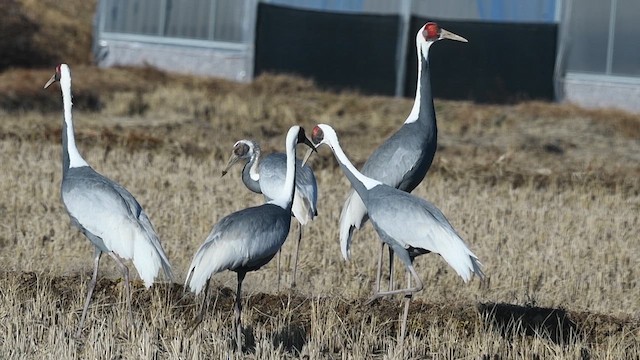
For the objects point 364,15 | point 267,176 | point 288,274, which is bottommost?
point 288,274

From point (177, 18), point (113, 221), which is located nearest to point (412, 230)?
point (113, 221)

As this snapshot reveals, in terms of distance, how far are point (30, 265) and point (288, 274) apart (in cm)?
177

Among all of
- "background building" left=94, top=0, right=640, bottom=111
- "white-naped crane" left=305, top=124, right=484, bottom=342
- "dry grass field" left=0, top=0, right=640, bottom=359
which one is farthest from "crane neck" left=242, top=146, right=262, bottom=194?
"background building" left=94, top=0, right=640, bottom=111

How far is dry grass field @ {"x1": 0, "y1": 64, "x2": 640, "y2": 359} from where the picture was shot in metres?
7.06

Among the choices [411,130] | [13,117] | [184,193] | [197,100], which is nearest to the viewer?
[411,130]

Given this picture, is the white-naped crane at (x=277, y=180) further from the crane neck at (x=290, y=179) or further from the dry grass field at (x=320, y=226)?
the crane neck at (x=290, y=179)

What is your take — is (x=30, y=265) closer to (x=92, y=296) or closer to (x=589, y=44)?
(x=92, y=296)

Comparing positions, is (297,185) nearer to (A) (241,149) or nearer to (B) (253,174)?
(B) (253,174)

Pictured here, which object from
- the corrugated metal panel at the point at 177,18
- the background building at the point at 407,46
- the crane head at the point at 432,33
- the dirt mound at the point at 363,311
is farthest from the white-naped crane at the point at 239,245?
the corrugated metal panel at the point at 177,18

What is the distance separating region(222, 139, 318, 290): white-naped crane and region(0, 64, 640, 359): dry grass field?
0.38m

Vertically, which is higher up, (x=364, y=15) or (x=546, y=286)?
(x=364, y=15)

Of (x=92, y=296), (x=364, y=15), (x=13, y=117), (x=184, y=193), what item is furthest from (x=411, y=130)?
(x=364, y=15)

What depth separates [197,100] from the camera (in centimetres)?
1716

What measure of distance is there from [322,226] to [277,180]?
145 cm
